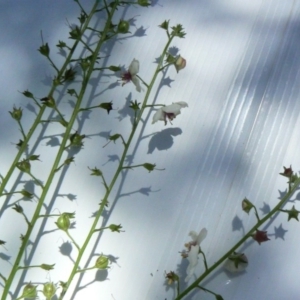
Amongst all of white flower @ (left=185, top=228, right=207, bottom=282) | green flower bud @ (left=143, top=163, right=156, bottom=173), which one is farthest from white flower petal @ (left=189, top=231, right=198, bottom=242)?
green flower bud @ (left=143, top=163, right=156, bottom=173)

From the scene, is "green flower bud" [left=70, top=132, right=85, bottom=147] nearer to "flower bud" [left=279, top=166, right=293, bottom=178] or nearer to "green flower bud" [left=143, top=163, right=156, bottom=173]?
"green flower bud" [left=143, top=163, right=156, bottom=173]

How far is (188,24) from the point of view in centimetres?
96

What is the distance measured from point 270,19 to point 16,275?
2.09 feet

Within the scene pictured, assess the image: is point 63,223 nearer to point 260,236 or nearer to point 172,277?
point 172,277

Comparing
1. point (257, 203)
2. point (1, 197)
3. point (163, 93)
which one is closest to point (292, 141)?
point (257, 203)

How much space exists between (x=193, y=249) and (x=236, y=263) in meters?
0.07

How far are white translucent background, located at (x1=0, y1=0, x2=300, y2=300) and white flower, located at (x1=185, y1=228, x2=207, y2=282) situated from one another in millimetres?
43

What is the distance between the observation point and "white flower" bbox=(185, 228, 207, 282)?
2.43 feet

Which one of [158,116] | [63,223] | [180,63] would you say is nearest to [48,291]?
[63,223]

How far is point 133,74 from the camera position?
832mm

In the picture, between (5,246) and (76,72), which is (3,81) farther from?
(5,246)

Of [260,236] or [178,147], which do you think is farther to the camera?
[178,147]

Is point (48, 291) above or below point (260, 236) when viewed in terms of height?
below

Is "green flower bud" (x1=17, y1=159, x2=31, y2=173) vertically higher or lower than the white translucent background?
lower
